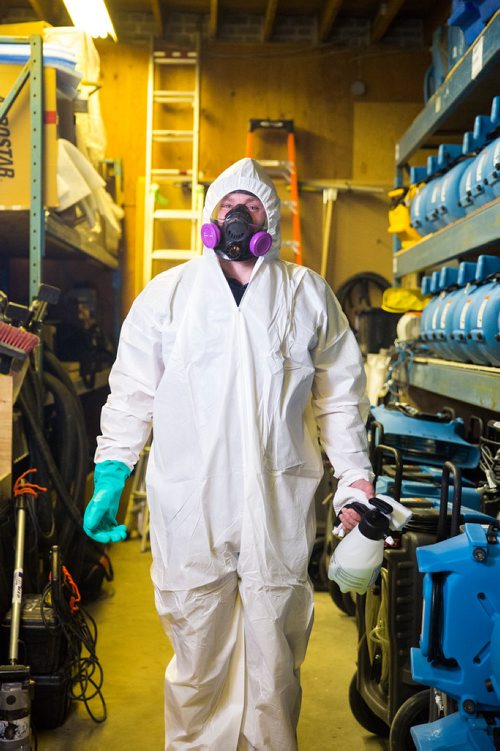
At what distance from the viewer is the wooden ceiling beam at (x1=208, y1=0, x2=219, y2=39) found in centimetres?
529

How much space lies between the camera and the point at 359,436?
1978 millimetres

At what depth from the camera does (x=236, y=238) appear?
1.99m

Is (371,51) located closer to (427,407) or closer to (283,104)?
(283,104)

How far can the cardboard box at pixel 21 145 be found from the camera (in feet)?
9.81

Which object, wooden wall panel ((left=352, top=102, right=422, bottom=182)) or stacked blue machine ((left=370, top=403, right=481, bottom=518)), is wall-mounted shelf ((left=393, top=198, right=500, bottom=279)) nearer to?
stacked blue machine ((left=370, top=403, right=481, bottom=518))

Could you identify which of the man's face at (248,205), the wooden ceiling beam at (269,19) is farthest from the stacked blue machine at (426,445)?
the wooden ceiling beam at (269,19)

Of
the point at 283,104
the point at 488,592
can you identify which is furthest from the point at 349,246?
the point at 488,592

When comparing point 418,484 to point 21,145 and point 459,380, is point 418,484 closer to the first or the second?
point 459,380

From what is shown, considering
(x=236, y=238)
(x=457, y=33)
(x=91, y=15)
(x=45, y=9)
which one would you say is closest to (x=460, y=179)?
(x=457, y=33)

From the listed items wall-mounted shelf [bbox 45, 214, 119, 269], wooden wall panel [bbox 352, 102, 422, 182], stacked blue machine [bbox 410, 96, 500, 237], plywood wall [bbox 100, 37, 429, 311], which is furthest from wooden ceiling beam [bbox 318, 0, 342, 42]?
wall-mounted shelf [bbox 45, 214, 119, 269]

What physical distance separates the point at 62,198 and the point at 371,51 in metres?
3.47

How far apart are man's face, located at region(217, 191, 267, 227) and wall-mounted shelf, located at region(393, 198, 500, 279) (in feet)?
2.92

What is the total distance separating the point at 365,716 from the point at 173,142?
445cm

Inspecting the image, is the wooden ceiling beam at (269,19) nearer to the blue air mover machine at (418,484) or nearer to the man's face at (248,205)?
the blue air mover machine at (418,484)
